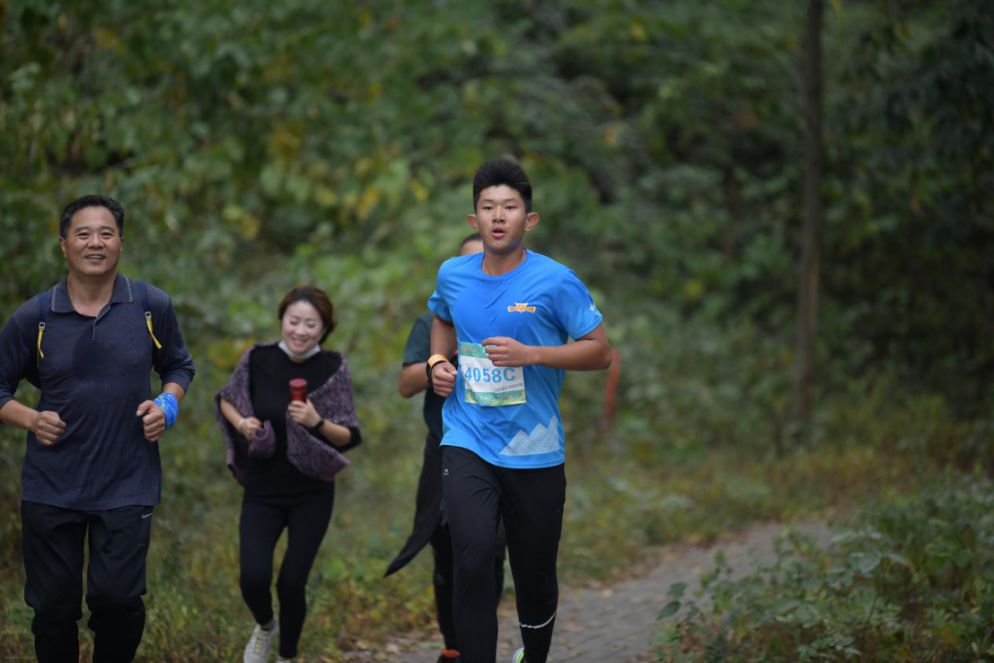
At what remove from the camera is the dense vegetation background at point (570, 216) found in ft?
28.1

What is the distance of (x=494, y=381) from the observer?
193 inches

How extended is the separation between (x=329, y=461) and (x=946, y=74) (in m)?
7.04

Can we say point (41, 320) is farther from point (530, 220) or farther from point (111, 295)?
point (530, 220)

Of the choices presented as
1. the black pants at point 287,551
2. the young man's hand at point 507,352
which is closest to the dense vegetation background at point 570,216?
the black pants at point 287,551

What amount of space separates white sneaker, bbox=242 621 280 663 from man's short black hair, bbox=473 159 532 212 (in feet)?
7.72

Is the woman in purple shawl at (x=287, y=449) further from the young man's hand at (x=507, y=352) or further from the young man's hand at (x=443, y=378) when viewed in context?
the young man's hand at (x=507, y=352)

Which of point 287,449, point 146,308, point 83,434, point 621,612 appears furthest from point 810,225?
point 83,434

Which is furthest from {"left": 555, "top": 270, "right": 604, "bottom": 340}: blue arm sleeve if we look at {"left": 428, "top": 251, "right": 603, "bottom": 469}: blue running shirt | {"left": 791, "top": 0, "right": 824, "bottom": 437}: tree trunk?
{"left": 791, "top": 0, "right": 824, "bottom": 437}: tree trunk

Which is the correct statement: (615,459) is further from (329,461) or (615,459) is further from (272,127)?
(329,461)

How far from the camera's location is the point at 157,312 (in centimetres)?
495

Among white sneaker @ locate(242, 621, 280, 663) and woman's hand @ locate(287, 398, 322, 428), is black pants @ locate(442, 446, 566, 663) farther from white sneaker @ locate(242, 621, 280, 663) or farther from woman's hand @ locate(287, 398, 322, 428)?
white sneaker @ locate(242, 621, 280, 663)

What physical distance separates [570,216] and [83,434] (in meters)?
10.4

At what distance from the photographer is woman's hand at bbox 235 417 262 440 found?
18.2 ft

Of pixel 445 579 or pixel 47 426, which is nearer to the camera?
pixel 47 426
